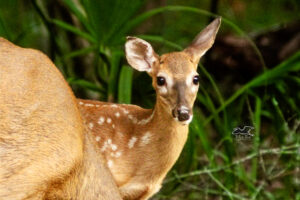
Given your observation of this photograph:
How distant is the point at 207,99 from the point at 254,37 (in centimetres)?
139

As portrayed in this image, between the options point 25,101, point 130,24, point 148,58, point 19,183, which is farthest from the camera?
point 130,24

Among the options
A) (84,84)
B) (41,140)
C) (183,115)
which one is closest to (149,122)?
(183,115)

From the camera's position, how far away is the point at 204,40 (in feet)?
6.51

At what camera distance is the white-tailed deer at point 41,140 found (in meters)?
1.70

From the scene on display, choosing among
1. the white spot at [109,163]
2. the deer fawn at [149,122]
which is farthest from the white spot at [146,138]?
the white spot at [109,163]

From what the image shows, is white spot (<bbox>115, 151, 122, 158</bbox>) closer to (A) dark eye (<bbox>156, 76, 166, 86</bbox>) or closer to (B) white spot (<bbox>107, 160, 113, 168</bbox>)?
(B) white spot (<bbox>107, 160, 113, 168</bbox>)

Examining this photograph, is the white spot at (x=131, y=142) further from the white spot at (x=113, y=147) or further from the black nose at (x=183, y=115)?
the black nose at (x=183, y=115)

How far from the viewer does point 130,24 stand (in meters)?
2.72

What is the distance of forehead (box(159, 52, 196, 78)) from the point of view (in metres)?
2.05

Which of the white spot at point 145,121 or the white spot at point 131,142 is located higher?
the white spot at point 145,121

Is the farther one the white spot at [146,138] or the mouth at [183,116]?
the white spot at [146,138]

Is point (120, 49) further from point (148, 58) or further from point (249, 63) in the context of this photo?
point (249, 63)

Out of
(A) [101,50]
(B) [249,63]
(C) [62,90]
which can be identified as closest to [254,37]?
(B) [249,63]

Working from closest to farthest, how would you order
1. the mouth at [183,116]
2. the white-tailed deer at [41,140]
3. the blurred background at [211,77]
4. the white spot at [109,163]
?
the white-tailed deer at [41,140]
the mouth at [183,116]
the white spot at [109,163]
the blurred background at [211,77]
